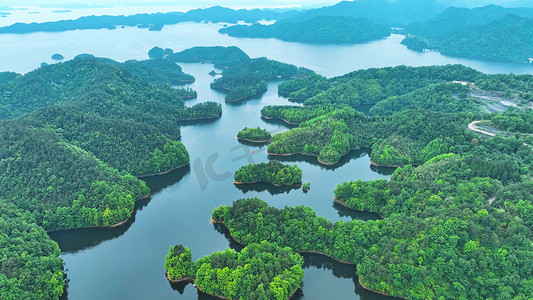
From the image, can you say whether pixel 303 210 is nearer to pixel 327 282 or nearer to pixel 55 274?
pixel 327 282

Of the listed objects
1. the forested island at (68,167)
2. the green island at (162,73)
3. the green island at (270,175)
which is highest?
the forested island at (68,167)

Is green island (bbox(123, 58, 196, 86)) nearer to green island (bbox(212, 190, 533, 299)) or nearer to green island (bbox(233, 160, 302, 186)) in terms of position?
green island (bbox(233, 160, 302, 186))

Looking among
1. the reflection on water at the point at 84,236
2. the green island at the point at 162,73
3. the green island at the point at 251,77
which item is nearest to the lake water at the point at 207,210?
the reflection on water at the point at 84,236

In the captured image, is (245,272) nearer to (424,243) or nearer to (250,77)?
(424,243)

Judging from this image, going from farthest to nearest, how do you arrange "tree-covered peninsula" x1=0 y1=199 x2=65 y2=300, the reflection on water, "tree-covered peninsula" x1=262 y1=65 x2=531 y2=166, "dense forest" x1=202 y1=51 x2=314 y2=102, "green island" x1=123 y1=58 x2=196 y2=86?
"green island" x1=123 y1=58 x2=196 y2=86 < "dense forest" x1=202 y1=51 x2=314 y2=102 < "tree-covered peninsula" x1=262 y1=65 x2=531 y2=166 < the reflection on water < "tree-covered peninsula" x1=0 y1=199 x2=65 y2=300

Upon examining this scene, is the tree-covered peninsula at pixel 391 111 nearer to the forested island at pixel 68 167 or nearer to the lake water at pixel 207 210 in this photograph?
the lake water at pixel 207 210

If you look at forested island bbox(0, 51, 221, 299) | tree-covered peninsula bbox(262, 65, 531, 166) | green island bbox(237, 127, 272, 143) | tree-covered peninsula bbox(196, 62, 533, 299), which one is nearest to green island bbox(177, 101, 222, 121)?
forested island bbox(0, 51, 221, 299)
